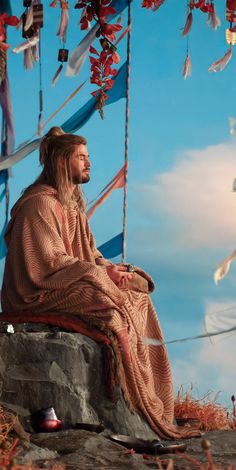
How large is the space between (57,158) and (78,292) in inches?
50.4

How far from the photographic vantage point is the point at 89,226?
7.36m

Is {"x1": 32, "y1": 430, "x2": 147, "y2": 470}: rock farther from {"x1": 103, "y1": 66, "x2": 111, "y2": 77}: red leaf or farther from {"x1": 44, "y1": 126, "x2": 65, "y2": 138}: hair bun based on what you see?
{"x1": 103, "y1": 66, "x2": 111, "y2": 77}: red leaf

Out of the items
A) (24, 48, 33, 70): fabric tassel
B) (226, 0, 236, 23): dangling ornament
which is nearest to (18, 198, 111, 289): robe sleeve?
(24, 48, 33, 70): fabric tassel

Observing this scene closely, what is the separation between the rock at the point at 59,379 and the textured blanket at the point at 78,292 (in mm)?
185

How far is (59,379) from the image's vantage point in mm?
6145

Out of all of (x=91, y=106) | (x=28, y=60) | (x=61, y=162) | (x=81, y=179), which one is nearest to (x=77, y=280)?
(x=81, y=179)

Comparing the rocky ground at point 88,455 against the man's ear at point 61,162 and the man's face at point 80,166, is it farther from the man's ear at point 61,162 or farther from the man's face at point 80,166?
the man's ear at point 61,162

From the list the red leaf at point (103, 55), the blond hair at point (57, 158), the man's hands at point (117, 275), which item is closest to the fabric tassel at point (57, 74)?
the red leaf at point (103, 55)

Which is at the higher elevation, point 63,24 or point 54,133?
point 63,24

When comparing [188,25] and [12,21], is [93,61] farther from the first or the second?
[12,21]

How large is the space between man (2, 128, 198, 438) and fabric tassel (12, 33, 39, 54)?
197cm

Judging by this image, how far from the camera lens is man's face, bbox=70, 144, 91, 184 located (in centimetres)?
699

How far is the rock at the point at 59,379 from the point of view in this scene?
240 inches

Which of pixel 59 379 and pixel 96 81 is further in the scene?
pixel 96 81
